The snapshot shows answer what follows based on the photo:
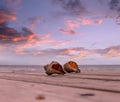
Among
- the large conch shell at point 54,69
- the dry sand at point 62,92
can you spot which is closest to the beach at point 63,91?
the dry sand at point 62,92

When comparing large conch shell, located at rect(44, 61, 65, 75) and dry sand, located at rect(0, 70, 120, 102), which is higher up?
large conch shell, located at rect(44, 61, 65, 75)

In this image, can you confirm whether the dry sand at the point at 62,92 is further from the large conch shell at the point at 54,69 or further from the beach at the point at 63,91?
the large conch shell at the point at 54,69

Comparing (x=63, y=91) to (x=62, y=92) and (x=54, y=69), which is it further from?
(x=54, y=69)

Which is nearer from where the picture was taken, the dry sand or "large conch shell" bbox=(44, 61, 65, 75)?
the dry sand

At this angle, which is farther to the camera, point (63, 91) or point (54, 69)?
point (54, 69)

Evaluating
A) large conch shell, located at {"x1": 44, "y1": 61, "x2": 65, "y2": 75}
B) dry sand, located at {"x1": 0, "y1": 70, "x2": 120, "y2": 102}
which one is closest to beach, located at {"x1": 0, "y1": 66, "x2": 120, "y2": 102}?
dry sand, located at {"x1": 0, "y1": 70, "x2": 120, "y2": 102}

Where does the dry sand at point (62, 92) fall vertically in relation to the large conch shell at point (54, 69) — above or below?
below

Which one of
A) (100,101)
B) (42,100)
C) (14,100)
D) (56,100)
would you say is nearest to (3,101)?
(14,100)

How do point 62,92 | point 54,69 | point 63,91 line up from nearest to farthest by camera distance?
point 62,92
point 63,91
point 54,69

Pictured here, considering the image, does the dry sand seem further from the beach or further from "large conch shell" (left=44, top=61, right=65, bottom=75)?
"large conch shell" (left=44, top=61, right=65, bottom=75)

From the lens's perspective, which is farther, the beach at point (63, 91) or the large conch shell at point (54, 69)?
the large conch shell at point (54, 69)

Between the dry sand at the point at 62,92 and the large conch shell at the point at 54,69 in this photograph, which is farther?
the large conch shell at the point at 54,69

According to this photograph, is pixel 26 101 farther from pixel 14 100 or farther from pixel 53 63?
pixel 53 63

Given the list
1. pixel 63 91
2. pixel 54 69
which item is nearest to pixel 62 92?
pixel 63 91
